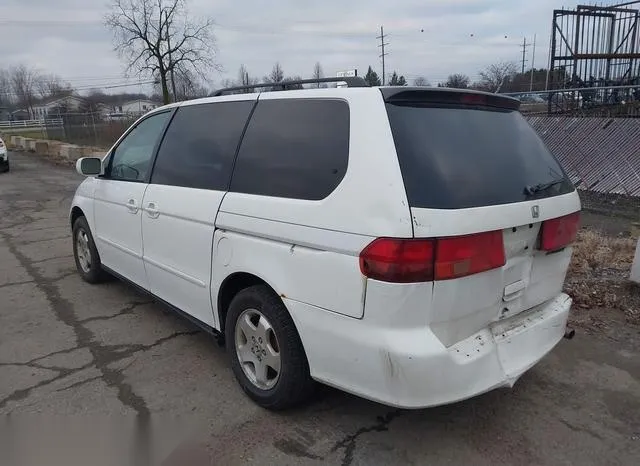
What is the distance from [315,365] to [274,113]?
1440 millimetres

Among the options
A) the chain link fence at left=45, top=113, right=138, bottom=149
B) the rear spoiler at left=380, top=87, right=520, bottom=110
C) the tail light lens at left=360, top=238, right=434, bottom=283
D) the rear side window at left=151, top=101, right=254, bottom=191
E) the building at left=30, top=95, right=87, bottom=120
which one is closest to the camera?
the tail light lens at left=360, top=238, right=434, bottom=283

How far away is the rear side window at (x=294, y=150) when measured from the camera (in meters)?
2.53

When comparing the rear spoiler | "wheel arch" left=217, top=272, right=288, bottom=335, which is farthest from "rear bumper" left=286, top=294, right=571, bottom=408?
the rear spoiler

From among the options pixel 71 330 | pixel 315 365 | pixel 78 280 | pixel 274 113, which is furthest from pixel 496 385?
pixel 78 280

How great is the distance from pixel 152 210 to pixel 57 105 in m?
66.1

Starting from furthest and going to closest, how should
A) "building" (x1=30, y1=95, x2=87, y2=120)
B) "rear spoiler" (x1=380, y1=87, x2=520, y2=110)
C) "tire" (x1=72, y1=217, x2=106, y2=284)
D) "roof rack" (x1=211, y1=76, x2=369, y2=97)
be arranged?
"building" (x1=30, y1=95, x2=87, y2=120) → "tire" (x1=72, y1=217, x2=106, y2=284) → "roof rack" (x1=211, y1=76, x2=369, y2=97) → "rear spoiler" (x1=380, y1=87, x2=520, y2=110)

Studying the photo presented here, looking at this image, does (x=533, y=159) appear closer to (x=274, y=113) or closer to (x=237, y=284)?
(x=274, y=113)

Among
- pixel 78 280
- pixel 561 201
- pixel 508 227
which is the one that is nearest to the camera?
pixel 508 227

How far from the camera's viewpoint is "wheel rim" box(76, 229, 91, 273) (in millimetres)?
5242

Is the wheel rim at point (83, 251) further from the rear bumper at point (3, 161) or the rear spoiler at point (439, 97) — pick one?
the rear bumper at point (3, 161)

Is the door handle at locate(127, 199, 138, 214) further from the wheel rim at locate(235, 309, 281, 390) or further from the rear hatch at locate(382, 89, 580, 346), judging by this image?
the rear hatch at locate(382, 89, 580, 346)

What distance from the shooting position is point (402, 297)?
2213 mm

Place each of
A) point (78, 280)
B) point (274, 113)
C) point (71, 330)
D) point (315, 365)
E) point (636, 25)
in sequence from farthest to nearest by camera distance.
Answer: point (636, 25) < point (78, 280) < point (71, 330) < point (274, 113) < point (315, 365)

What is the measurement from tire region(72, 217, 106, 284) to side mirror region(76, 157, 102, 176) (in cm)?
69
